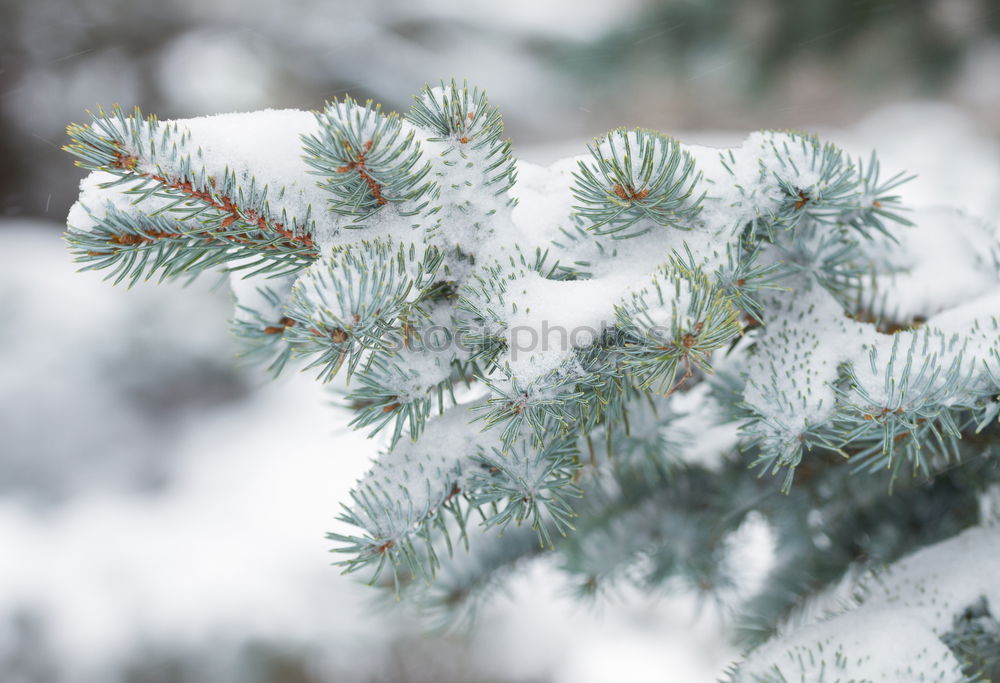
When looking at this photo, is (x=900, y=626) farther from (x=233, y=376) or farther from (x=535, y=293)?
(x=233, y=376)

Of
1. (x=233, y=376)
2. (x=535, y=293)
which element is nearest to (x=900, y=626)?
(x=535, y=293)

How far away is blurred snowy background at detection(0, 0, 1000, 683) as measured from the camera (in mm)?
1604

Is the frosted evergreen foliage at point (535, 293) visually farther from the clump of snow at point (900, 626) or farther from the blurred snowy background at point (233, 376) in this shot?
the blurred snowy background at point (233, 376)

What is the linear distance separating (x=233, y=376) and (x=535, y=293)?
214 cm

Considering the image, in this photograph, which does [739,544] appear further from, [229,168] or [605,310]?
[229,168]

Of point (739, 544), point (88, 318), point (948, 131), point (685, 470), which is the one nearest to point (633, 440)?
point (685, 470)

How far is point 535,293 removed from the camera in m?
0.44

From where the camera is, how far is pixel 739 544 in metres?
0.80

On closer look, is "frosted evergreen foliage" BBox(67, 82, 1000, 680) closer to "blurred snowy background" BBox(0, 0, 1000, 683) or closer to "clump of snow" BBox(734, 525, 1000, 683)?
"clump of snow" BBox(734, 525, 1000, 683)

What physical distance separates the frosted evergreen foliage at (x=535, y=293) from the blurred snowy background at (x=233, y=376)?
1.09 metres

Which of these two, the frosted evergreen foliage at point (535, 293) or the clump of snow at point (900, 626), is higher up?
the frosted evergreen foliage at point (535, 293)

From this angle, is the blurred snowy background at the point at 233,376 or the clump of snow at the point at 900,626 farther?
the blurred snowy background at the point at 233,376

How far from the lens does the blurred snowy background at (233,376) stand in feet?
5.26

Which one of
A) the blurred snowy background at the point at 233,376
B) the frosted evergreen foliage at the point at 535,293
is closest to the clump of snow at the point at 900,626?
the frosted evergreen foliage at the point at 535,293
